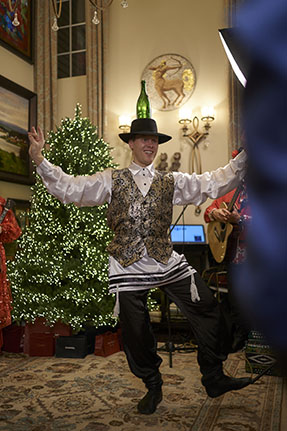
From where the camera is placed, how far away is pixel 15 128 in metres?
6.32

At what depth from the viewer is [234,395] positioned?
286 centimetres

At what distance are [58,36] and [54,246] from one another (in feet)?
14.3

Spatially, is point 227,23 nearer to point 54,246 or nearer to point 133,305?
point 133,305

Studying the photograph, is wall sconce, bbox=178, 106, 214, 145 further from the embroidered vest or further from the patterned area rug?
the embroidered vest

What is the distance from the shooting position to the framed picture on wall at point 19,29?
6.27m

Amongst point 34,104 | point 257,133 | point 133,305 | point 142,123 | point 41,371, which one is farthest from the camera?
point 34,104

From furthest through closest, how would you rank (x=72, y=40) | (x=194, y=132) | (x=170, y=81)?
(x=72, y=40)
(x=170, y=81)
(x=194, y=132)

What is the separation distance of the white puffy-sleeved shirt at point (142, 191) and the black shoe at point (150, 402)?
0.64 metres

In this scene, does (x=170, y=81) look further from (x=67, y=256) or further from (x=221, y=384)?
(x=221, y=384)

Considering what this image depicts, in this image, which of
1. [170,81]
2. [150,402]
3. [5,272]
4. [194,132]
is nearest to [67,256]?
[5,272]

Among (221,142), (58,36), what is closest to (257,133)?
(221,142)

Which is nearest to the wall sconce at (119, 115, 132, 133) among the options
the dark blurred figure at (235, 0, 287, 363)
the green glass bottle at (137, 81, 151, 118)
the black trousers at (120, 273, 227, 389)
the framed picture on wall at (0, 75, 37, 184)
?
the framed picture on wall at (0, 75, 37, 184)

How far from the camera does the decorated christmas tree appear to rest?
4.00m

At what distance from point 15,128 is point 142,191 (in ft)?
14.0
